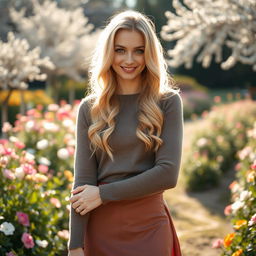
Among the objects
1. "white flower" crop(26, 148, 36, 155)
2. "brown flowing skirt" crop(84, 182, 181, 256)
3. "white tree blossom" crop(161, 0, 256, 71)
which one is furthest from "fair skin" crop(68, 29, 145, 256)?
"white flower" crop(26, 148, 36, 155)

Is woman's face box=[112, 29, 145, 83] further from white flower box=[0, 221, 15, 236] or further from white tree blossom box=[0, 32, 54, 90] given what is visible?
white tree blossom box=[0, 32, 54, 90]

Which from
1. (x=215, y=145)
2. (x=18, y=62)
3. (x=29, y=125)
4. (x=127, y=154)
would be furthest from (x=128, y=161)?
(x=215, y=145)

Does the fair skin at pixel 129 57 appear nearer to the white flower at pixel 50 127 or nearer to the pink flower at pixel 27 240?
the pink flower at pixel 27 240

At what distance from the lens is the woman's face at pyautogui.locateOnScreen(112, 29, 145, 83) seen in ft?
7.52

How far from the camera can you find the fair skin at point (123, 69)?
224cm

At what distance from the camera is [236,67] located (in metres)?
31.5

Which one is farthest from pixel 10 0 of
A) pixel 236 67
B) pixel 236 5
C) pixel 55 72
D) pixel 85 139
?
pixel 85 139

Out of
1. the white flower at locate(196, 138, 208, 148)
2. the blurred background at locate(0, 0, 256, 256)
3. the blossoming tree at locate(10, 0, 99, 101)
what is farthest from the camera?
the blossoming tree at locate(10, 0, 99, 101)

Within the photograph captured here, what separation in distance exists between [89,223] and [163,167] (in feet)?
1.60

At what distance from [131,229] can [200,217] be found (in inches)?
166

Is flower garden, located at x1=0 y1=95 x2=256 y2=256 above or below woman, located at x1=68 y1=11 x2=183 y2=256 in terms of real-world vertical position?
below

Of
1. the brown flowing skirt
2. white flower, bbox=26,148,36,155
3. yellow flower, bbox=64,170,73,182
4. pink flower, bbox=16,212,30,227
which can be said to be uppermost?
the brown flowing skirt

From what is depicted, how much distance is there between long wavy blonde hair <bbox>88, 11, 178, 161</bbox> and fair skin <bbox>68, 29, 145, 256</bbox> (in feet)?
0.10

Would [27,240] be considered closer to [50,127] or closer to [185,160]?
[50,127]
